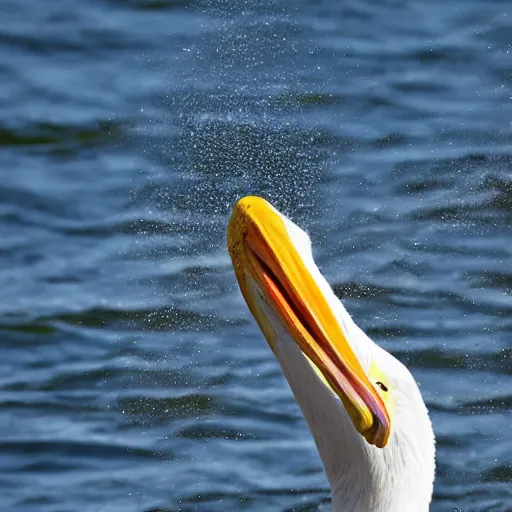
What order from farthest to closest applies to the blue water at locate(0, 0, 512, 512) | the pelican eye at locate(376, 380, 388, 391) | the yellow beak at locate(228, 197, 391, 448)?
1. the blue water at locate(0, 0, 512, 512)
2. the pelican eye at locate(376, 380, 388, 391)
3. the yellow beak at locate(228, 197, 391, 448)

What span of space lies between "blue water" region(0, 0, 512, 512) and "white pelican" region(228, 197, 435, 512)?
163 centimetres

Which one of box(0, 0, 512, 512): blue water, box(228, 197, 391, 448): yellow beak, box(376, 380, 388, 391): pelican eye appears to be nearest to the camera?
box(228, 197, 391, 448): yellow beak

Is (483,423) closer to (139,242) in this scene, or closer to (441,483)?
(441,483)

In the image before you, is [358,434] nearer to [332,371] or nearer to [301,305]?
[332,371]

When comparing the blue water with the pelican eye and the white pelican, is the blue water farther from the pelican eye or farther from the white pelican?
the pelican eye

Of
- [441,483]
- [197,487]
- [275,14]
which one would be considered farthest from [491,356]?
[275,14]

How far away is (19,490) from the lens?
17.7 feet

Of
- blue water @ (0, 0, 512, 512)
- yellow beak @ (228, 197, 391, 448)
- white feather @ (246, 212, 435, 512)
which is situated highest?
yellow beak @ (228, 197, 391, 448)

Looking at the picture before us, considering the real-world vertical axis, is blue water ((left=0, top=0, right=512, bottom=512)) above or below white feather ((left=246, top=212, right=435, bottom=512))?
below

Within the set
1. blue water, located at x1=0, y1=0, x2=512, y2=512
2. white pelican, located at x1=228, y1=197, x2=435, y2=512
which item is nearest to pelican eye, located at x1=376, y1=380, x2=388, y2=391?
white pelican, located at x1=228, y1=197, x2=435, y2=512

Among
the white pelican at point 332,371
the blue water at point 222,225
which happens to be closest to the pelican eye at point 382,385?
the white pelican at point 332,371

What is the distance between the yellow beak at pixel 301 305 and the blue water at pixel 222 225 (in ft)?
6.27

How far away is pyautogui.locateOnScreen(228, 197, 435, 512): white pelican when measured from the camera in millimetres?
3314

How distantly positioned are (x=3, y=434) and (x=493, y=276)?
246cm
